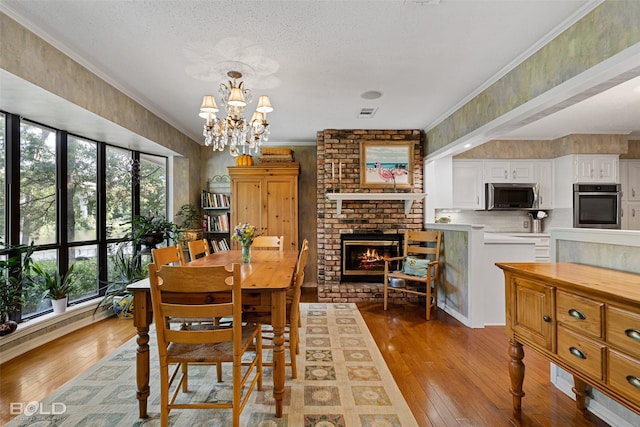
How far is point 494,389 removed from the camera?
216 centimetres

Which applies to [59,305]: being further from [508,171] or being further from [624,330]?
[508,171]

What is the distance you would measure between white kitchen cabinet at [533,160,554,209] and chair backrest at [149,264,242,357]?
5.41m

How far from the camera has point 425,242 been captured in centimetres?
450

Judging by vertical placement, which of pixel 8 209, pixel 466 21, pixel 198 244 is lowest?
pixel 198 244

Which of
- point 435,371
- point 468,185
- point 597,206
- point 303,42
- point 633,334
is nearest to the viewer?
point 633,334

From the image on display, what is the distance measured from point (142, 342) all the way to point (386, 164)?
144 inches

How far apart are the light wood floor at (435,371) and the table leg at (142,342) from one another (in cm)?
82

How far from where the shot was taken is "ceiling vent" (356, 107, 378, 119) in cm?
366

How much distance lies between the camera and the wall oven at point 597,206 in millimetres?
4750

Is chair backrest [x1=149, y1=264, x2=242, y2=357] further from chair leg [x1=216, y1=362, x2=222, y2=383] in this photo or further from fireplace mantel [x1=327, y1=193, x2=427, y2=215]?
fireplace mantel [x1=327, y1=193, x2=427, y2=215]

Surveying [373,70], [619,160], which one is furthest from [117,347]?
[619,160]

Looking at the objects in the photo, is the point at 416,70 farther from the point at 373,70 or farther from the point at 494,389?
the point at 494,389

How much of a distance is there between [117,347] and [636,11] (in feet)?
14.0

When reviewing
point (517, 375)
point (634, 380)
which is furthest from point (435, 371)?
point (634, 380)
